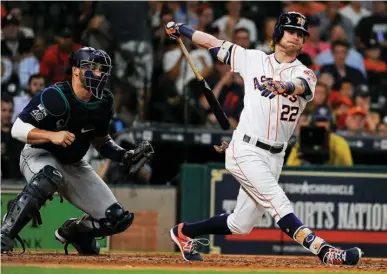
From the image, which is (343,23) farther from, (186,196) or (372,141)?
(186,196)

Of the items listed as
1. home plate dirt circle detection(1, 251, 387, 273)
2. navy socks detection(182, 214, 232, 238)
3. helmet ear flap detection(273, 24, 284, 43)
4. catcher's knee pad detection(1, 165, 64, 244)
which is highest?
helmet ear flap detection(273, 24, 284, 43)

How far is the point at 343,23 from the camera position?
549 inches

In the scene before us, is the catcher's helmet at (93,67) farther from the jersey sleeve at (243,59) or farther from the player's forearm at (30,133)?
the jersey sleeve at (243,59)

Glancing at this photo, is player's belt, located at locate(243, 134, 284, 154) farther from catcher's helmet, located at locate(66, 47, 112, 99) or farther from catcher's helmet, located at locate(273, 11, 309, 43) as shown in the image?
catcher's helmet, located at locate(66, 47, 112, 99)

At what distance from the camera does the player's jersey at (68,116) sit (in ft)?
26.2

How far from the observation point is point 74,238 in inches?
345

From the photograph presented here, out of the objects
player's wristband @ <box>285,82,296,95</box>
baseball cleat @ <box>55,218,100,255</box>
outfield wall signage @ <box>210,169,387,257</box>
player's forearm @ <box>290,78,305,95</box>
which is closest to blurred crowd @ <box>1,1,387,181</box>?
outfield wall signage @ <box>210,169,387,257</box>

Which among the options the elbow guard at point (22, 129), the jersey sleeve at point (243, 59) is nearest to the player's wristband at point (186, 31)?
the jersey sleeve at point (243, 59)

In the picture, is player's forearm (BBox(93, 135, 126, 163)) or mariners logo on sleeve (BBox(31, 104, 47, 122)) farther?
player's forearm (BBox(93, 135, 126, 163))

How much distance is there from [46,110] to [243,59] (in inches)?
61.6

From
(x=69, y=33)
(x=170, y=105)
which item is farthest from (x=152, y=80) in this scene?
(x=69, y=33)

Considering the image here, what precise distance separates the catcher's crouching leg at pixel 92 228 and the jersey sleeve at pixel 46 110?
93cm

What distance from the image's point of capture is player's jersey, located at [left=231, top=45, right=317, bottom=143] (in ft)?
25.7

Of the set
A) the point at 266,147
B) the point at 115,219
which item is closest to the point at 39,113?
the point at 115,219
